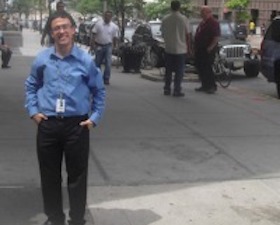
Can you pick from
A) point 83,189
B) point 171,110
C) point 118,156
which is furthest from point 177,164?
point 171,110

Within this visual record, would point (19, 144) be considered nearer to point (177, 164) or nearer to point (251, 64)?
point (177, 164)

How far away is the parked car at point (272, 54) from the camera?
1330 cm

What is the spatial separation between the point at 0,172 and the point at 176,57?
6.67 m

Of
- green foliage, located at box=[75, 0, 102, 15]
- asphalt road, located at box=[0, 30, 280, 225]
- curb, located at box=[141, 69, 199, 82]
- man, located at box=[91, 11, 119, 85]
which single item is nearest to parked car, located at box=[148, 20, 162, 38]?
curb, located at box=[141, 69, 199, 82]

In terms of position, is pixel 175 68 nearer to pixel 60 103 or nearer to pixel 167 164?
pixel 167 164

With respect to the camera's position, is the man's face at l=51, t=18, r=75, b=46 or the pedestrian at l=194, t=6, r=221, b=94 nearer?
the man's face at l=51, t=18, r=75, b=46

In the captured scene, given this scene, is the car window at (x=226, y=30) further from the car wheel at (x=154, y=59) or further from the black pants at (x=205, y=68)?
the black pants at (x=205, y=68)

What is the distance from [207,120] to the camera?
10.0 metres

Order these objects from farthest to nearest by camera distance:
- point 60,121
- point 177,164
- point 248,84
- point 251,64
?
point 251,64 → point 248,84 → point 177,164 → point 60,121

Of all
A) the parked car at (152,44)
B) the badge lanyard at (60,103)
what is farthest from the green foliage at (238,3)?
the badge lanyard at (60,103)

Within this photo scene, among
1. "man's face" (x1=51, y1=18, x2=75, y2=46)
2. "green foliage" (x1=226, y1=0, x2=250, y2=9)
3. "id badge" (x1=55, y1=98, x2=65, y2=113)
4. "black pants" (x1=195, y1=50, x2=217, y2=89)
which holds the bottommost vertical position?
"black pants" (x1=195, y1=50, x2=217, y2=89)

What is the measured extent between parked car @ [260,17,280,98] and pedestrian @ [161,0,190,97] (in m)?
1.84

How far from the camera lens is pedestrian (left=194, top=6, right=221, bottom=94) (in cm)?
1352

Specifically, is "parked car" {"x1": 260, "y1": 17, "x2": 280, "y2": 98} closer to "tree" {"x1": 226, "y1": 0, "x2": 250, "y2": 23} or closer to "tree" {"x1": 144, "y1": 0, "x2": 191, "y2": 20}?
"tree" {"x1": 144, "y1": 0, "x2": 191, "y2": 20}
